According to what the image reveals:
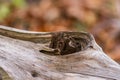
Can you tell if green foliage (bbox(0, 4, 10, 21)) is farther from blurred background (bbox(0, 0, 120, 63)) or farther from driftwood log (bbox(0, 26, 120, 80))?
driftwood log (bbox(0, 26, 120, 80))

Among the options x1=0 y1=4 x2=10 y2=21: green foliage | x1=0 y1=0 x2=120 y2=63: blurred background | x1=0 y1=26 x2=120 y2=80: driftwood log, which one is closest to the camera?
x1=0 y1=26 x2=120 y2=80: driftwood log

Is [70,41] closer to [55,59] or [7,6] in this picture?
[55,59]

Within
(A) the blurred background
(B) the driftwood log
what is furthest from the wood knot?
(A) the blurred background

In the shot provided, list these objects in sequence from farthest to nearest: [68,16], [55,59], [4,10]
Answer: [68,16] → [4,10] → [55,59]

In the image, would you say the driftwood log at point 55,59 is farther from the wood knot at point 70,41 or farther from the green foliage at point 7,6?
the green foliage at point 7,6

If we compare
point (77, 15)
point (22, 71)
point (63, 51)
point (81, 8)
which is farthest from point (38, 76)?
point (81, 8)

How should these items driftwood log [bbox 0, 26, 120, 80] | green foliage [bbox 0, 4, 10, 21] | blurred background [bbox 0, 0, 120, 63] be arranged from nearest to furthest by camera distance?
driftwood log [bbox 0, 26, 120, 80]
blurred background [bbox 0, 0, 120, 63]
green foliage [bbox 0, 4, 10, 21]

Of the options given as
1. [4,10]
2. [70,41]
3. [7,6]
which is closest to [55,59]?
[70,41]
